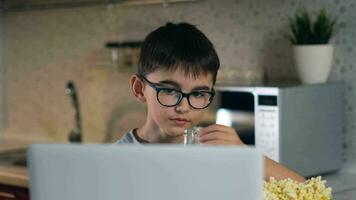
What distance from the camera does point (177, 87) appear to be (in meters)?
1.09

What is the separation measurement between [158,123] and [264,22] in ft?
A: 3.67

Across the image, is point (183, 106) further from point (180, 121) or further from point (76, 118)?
point (76, 118)

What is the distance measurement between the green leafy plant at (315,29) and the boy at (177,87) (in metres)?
0.78

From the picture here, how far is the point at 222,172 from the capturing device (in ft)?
1.95

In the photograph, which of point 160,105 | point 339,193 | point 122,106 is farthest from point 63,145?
point 122,106

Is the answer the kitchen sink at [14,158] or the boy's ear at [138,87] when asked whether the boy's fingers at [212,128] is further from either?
the kitchen sink at [14,158]

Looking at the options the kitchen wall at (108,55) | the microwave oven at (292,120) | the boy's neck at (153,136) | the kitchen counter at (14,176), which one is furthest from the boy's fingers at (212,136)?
the kitchen counter at (14,176)

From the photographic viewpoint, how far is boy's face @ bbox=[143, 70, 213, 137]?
1076mm

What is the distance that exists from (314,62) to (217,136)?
0.99 metres

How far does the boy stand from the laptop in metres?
0.39

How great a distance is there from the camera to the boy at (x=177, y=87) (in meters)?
1.07

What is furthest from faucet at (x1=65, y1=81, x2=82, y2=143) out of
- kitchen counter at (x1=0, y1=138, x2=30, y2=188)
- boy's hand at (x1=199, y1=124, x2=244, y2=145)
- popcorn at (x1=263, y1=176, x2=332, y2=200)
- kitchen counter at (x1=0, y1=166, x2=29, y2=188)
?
popcorn at (x1=263, y1=176, x2=332, y2=200)

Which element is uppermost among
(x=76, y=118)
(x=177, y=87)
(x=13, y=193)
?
A: (x=177, y=87)

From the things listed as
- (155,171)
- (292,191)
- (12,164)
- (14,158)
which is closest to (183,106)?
(292,191)
